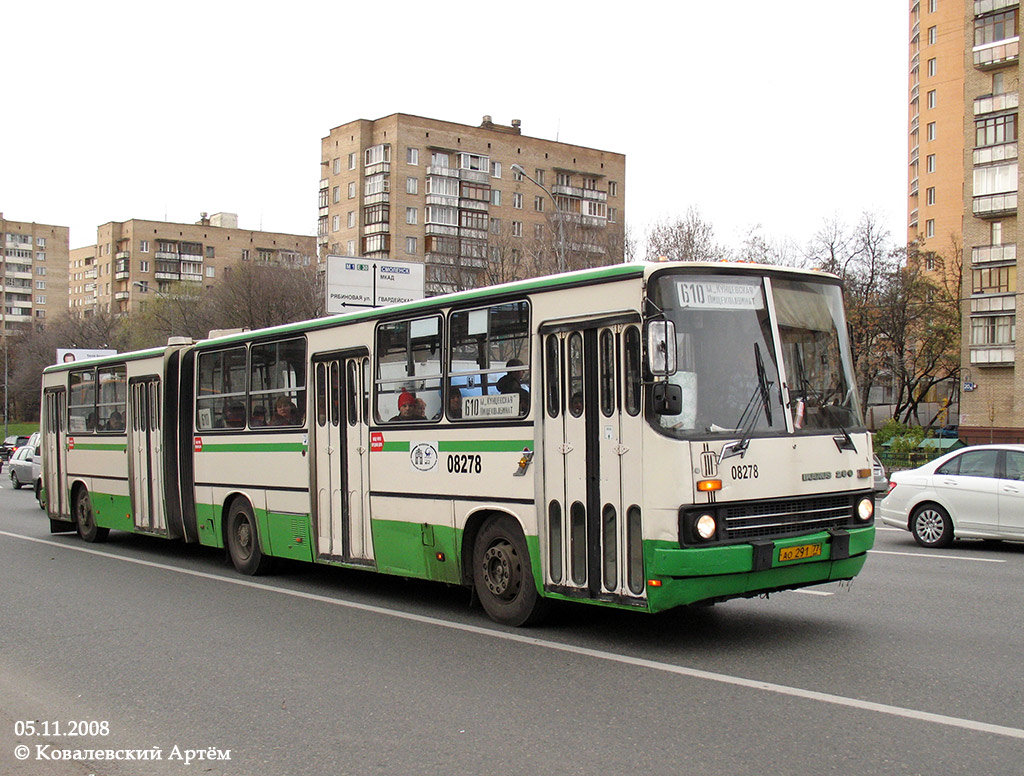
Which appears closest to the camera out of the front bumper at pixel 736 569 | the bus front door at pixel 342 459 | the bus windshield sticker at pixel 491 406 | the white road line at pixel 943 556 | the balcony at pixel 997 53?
the front bumper at pixel 736 569

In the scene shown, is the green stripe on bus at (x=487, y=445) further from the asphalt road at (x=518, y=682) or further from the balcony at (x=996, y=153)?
the balcony at (x=996, y=153)

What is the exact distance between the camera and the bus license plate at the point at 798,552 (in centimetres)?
771

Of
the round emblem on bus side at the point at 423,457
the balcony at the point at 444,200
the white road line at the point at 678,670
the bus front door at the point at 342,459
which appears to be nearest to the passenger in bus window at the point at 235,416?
the bus front door at the point at 342,459

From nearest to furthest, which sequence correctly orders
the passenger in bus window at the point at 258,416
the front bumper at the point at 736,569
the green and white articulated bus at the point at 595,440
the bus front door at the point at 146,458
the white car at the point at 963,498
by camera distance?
the front bumper at the point at 736,569
the green and white articulated bus at the point at 595,440
the passenger in bus window at the point at 258,416
the white car at the point at 963,498
the bus front door at the point at 146,458

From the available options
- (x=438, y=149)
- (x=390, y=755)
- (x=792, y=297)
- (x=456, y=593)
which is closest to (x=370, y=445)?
(x=456, y=593)

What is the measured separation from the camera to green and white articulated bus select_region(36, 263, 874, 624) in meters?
7.55

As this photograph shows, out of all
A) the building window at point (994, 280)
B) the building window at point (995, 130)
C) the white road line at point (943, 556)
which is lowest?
the white road line at point (943, 556)

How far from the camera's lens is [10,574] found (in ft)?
43.9

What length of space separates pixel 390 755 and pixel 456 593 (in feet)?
17.5

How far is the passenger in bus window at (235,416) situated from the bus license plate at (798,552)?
7.47 meters

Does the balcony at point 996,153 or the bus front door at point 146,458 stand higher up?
the balcony at point 996,153

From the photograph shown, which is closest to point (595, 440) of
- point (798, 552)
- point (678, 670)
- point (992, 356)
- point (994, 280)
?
point (798, 552)

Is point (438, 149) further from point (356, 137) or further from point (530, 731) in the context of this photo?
point (530, 731)

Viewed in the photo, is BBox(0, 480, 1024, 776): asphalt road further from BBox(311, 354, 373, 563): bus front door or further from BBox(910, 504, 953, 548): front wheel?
BBox(910, 504, 953, 548): front wheel
